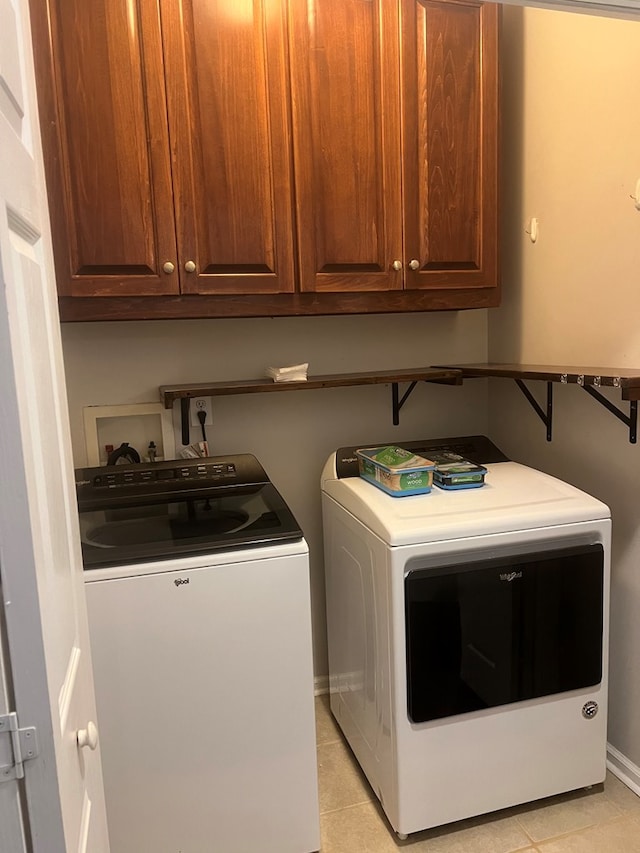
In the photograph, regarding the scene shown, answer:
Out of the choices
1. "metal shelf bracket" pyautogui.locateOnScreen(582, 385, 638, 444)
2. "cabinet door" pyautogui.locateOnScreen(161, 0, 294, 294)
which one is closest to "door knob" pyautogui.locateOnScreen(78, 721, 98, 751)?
"cabinet door" pyautogui.locateOnScreen(161, 0, 294, 294)

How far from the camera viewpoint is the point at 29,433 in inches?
26.7

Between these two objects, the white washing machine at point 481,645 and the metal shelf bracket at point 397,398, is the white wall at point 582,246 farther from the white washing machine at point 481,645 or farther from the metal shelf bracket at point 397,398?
the metal shelf bracket at point 397,398

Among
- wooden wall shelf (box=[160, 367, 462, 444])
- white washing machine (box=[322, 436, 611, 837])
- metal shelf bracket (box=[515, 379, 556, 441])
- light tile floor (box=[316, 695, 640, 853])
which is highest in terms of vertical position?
wooden wall shelf (box=[160, 367, 462, 444])

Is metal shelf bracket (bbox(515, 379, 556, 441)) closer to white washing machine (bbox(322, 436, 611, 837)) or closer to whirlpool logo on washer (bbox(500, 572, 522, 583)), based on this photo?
white washing machine (bbox(322, 436, 611, 837))

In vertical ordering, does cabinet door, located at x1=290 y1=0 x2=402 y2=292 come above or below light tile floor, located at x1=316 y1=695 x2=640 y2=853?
above

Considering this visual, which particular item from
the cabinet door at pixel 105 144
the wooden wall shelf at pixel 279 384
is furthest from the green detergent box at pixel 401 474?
the cabinet door at pixel 105 144

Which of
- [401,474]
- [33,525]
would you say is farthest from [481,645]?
[33,525]

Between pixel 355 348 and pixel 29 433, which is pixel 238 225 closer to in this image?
pixel 355 348

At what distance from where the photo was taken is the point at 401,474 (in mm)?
1818

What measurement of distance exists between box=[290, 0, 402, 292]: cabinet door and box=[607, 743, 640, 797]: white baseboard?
1626 millimetres

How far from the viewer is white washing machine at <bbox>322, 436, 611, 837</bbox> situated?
5.37ft

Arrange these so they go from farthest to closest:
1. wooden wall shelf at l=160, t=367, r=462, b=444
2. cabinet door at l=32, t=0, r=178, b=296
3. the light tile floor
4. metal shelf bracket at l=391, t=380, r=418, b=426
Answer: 1. metal shelf bracket at l=391, t=380, r=418, b=426
2. wooden wall shelf at l=160, t=367, r=462, b=444
3. the light tile floor
4. cabinet door at l=32, t=0, r=178, b=296

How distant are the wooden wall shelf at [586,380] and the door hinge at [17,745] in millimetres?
1387

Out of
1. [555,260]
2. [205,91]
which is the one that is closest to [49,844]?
[205,91]
